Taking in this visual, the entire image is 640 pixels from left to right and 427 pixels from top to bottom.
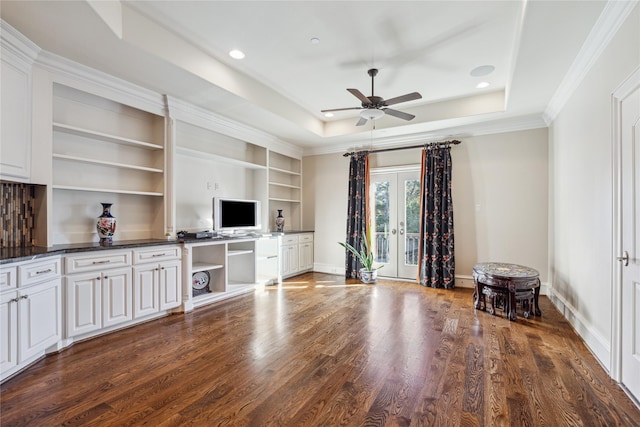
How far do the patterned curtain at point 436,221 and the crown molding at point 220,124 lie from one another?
282cm

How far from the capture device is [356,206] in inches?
239

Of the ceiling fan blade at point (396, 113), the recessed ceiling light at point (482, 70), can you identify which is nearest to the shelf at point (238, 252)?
the ceiling fan blade at point (396, 113)

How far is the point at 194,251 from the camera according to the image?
15.2 feet

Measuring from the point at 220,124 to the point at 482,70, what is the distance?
3694 mm

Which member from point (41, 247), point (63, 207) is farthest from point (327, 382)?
point (63, 207)

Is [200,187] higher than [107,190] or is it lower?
higher

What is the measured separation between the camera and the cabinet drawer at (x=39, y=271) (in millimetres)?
2357

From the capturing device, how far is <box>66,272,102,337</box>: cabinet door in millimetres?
2812

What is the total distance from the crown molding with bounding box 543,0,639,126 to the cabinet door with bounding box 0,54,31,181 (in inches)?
185

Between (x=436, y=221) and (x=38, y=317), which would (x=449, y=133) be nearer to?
(x=436, y=221)

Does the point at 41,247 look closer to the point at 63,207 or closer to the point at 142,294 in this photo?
the point at 63,207

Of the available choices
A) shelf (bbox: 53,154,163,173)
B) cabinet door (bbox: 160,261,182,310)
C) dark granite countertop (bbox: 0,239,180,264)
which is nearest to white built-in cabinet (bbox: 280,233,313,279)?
cabinet door (bbox: 160,261,182,310)

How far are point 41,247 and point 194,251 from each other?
6.28ft

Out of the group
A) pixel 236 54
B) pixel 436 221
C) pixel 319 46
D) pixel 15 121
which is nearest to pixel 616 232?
pixel 436 221
